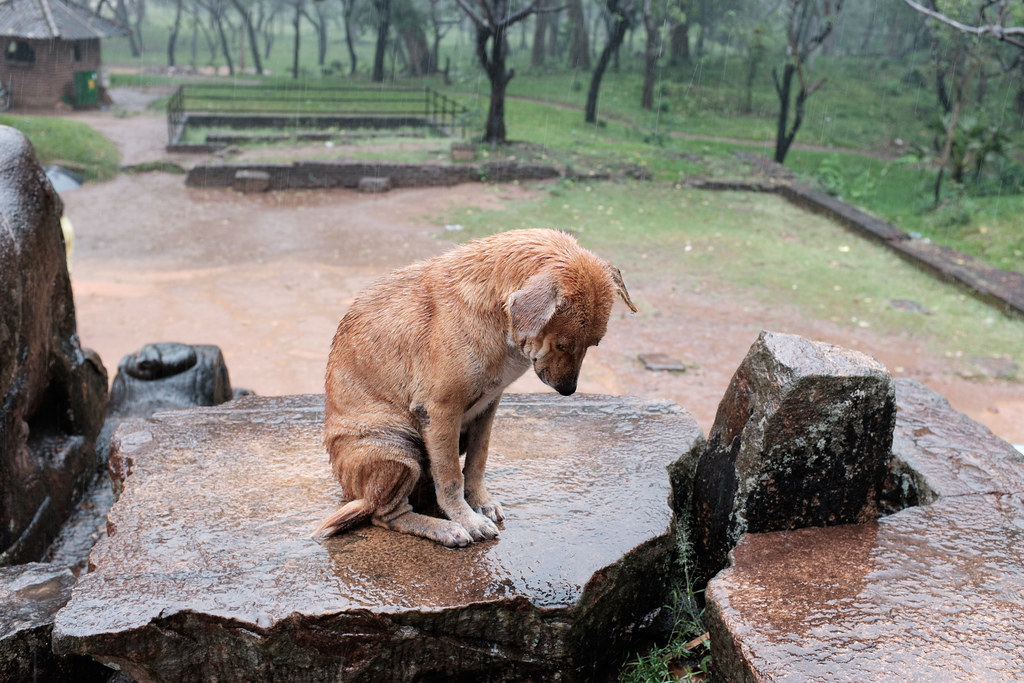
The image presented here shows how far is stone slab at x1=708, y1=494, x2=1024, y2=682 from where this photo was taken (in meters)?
3.19

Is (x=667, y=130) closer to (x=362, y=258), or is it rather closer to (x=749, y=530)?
(x=362, y=258)

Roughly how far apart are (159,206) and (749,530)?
13.7 meters

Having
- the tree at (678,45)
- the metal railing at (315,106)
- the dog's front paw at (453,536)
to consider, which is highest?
the tree at (678,45)

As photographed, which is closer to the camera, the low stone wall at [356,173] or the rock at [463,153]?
the low stone wall at [356,173]

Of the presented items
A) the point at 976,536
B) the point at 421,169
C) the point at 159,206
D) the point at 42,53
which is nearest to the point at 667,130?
the point at 421,169

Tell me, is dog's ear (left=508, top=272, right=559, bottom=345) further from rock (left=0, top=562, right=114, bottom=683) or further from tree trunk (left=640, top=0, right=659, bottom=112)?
tree trunk (left=640, top=0, right=659, bottom=112)

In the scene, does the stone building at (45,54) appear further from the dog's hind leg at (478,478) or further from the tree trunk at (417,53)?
the dog's hind leg at (478,478)

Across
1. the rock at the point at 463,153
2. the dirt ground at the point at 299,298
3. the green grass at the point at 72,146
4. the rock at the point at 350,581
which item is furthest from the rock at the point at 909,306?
the green grass at the point at 72,146

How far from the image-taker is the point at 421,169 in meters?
17.2

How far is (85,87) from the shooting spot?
2561cm

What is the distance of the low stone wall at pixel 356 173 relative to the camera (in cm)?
→ 1650

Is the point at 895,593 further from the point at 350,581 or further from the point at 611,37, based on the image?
the point at 611,37

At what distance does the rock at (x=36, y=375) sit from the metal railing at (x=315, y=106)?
15369mm

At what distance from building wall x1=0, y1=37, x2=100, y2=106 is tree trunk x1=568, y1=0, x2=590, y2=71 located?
18.6m
